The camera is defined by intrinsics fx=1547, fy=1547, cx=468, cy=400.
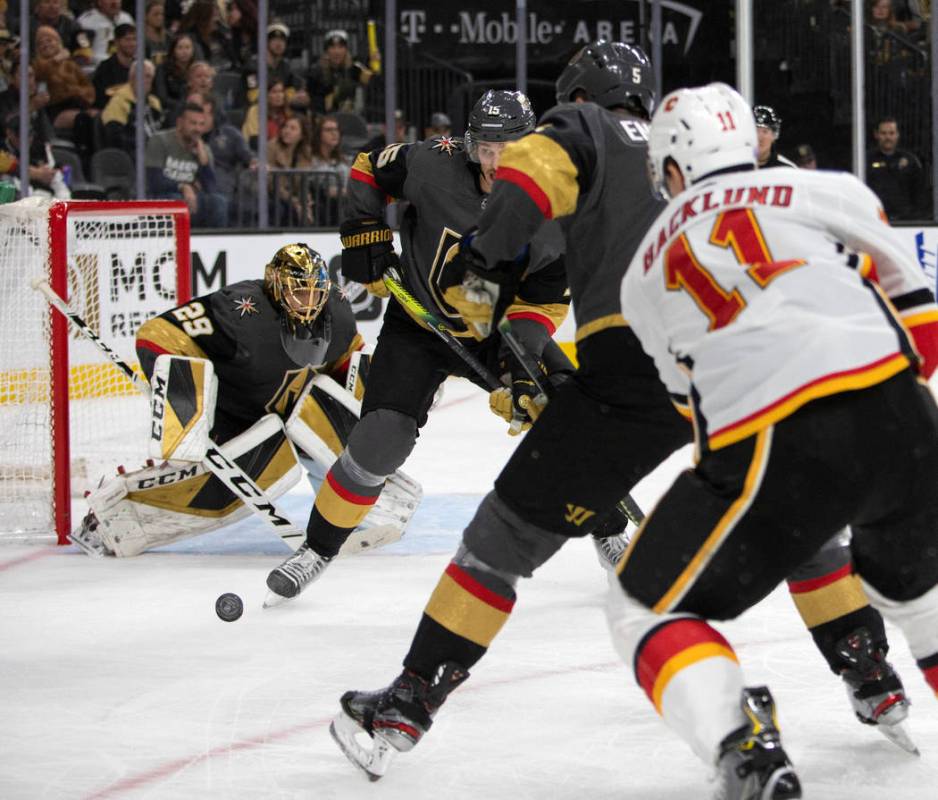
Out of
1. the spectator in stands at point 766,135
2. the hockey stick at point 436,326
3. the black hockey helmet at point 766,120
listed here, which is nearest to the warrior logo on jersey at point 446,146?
the hockey stick at point 436,326

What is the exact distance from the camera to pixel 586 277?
83.4 inches

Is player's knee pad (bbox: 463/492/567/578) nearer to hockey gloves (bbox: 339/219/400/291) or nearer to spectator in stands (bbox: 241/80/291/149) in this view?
hockey gloves (bbox: 339/219/400/291)

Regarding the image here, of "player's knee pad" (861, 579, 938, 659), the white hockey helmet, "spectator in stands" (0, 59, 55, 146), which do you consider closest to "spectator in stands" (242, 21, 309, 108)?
"spectator in stands" (0, 59, 55, 146)

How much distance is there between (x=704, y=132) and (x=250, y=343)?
2.00m

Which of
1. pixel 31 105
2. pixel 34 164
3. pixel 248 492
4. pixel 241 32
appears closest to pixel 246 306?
pixel 248 492

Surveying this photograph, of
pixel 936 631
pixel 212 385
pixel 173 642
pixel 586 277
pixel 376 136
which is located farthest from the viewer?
pixel 376 136

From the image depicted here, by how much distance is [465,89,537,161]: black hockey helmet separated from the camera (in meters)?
3.01

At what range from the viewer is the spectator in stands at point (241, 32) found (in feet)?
25.8

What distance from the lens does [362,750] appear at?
2.05 metres

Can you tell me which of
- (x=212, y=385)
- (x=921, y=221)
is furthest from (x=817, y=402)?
(x=921, y=221)

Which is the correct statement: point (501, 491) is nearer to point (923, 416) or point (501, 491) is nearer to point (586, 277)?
point (586, 277)

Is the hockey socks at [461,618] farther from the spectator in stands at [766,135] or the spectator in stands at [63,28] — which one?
the spectator in stands at [63,28]

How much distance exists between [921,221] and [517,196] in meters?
5.41

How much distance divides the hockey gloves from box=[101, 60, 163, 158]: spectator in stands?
4.22 meters
